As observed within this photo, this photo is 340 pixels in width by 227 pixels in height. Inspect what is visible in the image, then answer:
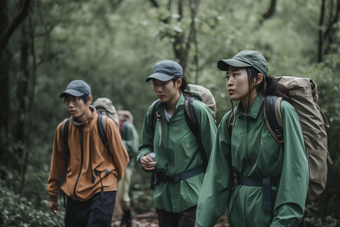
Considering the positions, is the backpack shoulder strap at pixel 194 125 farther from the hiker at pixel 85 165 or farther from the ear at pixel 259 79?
the ear at pixel 259 79

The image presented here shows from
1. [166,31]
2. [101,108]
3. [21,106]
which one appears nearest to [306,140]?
[101,108]

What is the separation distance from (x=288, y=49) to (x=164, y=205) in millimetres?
10988

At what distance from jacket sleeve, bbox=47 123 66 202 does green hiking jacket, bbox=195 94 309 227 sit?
232cm

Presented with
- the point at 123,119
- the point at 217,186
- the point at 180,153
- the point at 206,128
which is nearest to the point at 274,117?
the point at 217,186

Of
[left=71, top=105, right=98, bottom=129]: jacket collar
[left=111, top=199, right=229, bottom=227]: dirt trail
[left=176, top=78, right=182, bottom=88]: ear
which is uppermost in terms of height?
[left=176, top=78, right=182, bottom=88]: ear

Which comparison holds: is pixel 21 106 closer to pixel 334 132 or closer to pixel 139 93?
pixel 334 132

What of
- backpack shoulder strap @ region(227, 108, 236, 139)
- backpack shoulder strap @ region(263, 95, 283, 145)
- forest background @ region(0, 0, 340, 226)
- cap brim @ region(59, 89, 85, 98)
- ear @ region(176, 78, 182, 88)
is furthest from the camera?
forest background @ region(0, 0, 340, 226)

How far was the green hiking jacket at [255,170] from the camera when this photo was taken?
2.10 m

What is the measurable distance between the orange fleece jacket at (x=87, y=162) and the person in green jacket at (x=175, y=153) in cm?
60

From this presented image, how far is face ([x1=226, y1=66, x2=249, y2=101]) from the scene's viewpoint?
2479mm

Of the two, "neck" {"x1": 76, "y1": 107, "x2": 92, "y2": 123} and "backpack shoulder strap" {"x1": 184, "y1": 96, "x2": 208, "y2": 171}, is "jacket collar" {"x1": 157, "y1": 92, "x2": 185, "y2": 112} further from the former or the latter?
"neck" {"x1": 76, "y1": 107, "x2": 92, "y2": 123}

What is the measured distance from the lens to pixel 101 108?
502cm

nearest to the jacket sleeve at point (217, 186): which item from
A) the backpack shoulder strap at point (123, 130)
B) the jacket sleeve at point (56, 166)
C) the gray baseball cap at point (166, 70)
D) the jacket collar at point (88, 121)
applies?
the gray baseball cap at point (166, 70)

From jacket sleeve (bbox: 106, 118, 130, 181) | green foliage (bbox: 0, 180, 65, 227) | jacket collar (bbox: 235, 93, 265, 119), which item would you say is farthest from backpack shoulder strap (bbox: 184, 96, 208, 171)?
green foliage (bbox: 0, 180, 65, 227)
